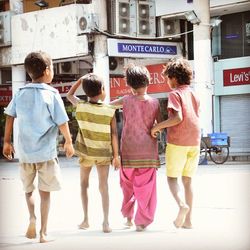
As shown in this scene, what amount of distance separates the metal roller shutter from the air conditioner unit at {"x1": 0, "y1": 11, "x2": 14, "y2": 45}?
19.6 feet

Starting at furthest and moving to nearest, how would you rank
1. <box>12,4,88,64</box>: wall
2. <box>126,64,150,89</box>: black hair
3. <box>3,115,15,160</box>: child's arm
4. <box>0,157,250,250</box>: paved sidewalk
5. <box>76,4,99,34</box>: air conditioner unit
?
<box>12,4,88,64</box>: wall → <box>76,4,99,34</box>: air conditioner unit → <box>126,64,150,89</box>: black hair → <box>3,115,15,160</box>: child's arm → <box>0,157,250,250</box>: paved sidewalk

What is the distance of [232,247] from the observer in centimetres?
359

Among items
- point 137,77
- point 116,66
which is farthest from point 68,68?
point 137,77

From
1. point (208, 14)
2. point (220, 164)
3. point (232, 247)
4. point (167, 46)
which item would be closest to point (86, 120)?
point (232, 247)

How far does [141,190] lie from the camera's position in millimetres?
4438

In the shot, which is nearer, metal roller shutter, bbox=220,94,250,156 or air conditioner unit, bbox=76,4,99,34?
metal roller shutter, bbox=220,94,250,156

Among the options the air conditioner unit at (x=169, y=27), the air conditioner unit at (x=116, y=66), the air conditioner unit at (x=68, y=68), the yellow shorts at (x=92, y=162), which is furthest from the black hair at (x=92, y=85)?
the air conditioner unit at (x=68, y=68)

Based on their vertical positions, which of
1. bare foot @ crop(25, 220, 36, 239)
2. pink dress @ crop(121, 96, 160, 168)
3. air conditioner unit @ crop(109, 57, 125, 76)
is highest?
air conditioner unit @ crop(109, 57, 125, 76)

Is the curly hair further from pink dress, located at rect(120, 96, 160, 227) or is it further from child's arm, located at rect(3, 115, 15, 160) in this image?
child's arm, located at rect(3, 115, 15, 160)

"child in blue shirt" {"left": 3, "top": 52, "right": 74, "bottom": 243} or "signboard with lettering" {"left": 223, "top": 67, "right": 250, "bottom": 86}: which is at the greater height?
"signboard with lettering" {"left": 223, "top": 67, "right": 250, "bottom": 86}

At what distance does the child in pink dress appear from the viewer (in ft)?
14.5

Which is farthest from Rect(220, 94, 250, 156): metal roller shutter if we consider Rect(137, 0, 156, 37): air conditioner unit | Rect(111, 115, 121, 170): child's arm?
Rect(111, 115, 121, 170): child's arm

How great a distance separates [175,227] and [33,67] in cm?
139

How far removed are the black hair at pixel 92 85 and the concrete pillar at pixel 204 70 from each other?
10799 mm
